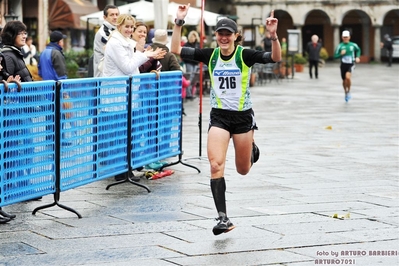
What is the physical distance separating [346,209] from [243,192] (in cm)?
135

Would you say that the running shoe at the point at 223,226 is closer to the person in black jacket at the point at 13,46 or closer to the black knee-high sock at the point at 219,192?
the black knee-high sock at the point at 219,192

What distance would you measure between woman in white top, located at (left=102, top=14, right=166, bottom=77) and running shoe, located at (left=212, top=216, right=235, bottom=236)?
2851mm

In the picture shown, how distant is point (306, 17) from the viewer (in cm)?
6788

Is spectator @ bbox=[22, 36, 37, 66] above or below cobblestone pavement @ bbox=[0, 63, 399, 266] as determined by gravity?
above

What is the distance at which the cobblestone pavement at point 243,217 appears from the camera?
21.7 ft

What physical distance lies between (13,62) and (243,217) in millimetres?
2654

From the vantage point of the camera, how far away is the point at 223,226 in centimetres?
721

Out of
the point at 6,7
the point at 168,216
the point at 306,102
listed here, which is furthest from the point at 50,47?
the point at 6,7

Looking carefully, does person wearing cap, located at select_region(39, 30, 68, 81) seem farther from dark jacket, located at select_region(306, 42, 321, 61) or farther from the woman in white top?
dark jacket, located at select_region(306, 42, 321, 61)

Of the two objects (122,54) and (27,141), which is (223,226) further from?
(122,54)

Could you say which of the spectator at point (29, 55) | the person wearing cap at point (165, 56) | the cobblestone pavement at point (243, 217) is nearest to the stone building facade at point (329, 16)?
the spectator at point (29, 55)

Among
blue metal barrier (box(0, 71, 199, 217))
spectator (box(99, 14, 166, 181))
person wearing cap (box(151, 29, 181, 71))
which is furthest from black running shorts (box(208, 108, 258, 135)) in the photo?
person wearing cap (box(151, 29, 181, 71))

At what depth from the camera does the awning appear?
33.3 m

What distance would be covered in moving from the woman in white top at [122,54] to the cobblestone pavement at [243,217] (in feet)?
3.91
